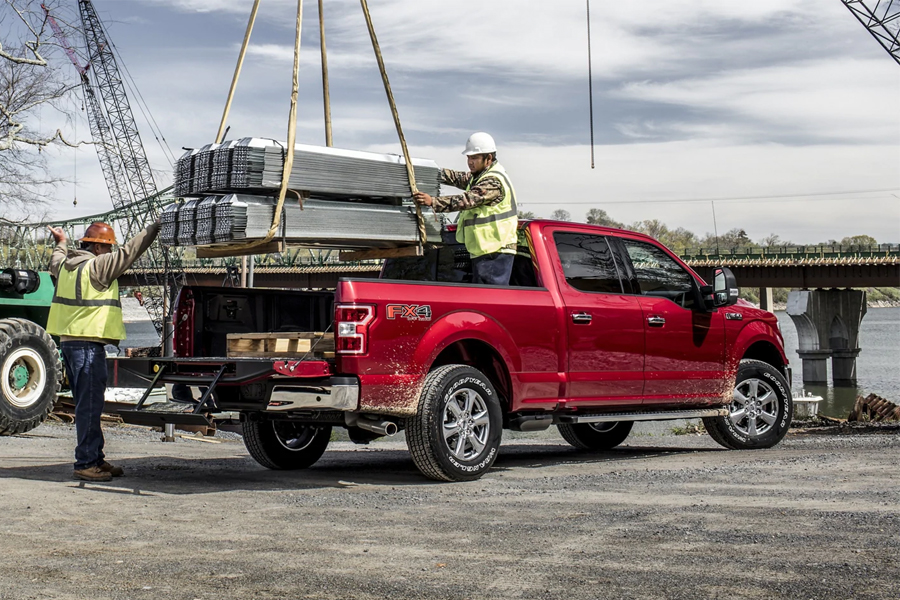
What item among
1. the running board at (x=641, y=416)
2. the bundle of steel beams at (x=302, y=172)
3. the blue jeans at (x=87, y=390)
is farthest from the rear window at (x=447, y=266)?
the blue jeans at (x=87, y=390)

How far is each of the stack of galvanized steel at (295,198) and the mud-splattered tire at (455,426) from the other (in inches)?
55.3

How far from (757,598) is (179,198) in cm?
572

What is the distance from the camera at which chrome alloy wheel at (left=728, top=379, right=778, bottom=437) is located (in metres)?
10.6

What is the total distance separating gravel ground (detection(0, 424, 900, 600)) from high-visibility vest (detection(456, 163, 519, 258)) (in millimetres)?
1848

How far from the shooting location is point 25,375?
11477mm

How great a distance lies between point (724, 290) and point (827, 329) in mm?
67201

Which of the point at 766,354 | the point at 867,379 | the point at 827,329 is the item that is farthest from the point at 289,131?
the point at 827,329

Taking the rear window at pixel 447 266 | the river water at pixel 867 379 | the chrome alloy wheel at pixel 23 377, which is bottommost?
the river water at pixel 867 379

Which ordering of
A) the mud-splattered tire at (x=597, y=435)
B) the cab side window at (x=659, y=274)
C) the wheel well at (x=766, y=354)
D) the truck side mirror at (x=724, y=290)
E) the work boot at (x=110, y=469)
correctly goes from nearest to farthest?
1. the work boot at (x=110, y=469)
2. the cab side window at (x=659, y=274)
3. the truck side mirror at (x=724, y=290)
4. the wheel well at (x=766, y=354)
5. the mud-splattered tire at (x=597, y=435)

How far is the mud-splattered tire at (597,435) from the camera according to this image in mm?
11406

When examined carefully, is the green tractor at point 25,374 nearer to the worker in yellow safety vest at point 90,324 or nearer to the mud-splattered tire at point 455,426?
the worker in yellow safety vest at point 90,324

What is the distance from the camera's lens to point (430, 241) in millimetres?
9031

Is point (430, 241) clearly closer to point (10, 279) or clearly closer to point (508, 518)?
point (508, 518)

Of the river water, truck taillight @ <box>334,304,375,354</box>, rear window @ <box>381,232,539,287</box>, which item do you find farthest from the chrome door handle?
the river water
